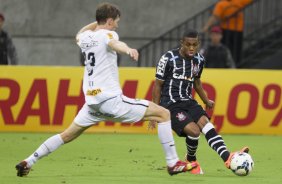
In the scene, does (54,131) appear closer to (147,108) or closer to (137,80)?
(137,80)

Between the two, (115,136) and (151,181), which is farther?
(115,136)

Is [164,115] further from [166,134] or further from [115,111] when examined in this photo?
[115,111]

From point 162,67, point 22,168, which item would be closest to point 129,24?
point 162,67

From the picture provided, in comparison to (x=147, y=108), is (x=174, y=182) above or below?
below

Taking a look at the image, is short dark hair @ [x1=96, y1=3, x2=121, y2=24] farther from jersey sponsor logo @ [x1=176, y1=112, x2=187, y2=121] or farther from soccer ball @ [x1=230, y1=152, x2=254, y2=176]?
soccer ball @ [x1=230, y1=152, x2=254, y2=176]

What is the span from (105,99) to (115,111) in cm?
19

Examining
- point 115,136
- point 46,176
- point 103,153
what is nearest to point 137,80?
point 115,136

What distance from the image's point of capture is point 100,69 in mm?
11500

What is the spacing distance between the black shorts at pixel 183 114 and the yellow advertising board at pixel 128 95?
6561 millimetres

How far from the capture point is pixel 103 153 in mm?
15398

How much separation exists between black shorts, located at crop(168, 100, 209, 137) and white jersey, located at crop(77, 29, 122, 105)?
4.74 feet

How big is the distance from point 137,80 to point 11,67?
2.46 meters

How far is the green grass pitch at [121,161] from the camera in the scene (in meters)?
11.7

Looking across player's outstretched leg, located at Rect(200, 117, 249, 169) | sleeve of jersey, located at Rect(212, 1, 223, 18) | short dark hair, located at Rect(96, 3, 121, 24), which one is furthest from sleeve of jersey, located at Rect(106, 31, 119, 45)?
sleeve of jersey, located at Rect(212, 1, 223, 18)
